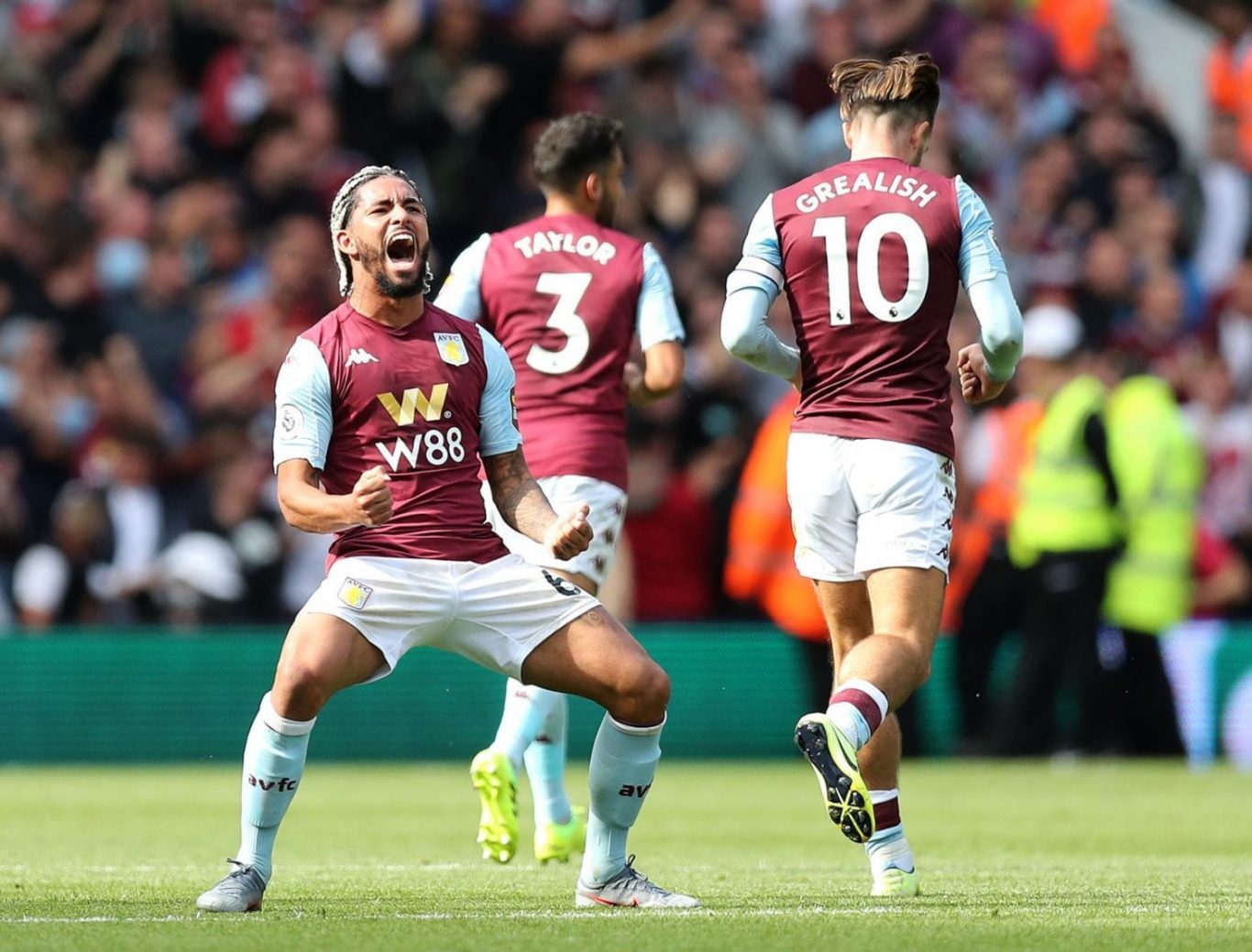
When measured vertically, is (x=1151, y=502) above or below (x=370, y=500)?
below

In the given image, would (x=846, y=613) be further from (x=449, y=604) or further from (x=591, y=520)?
(x=591, y=520)

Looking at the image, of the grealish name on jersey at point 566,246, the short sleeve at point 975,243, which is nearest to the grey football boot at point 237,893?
the short sleeve at point 975,243

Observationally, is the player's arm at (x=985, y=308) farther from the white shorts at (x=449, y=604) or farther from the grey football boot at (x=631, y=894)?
the grey football boot at (x=631, y=894)

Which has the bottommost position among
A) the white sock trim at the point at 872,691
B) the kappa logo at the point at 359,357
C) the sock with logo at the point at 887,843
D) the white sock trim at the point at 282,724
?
the sock with logo at the point at 887,843

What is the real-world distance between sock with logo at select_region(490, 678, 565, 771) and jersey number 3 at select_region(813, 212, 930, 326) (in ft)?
7.60

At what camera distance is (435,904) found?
692 centimetres

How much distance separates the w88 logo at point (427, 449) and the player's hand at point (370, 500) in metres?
0.56

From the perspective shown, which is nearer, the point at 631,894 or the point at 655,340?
the point at 631,894

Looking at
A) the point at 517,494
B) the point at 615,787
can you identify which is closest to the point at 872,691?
the point at 615,787

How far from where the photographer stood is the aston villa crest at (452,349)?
6.85 m

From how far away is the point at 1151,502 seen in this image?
14.9 m

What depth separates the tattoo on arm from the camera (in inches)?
267

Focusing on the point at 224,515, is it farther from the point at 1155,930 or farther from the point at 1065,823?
the point at 1155,930

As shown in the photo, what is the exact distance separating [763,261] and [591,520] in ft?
6.76
